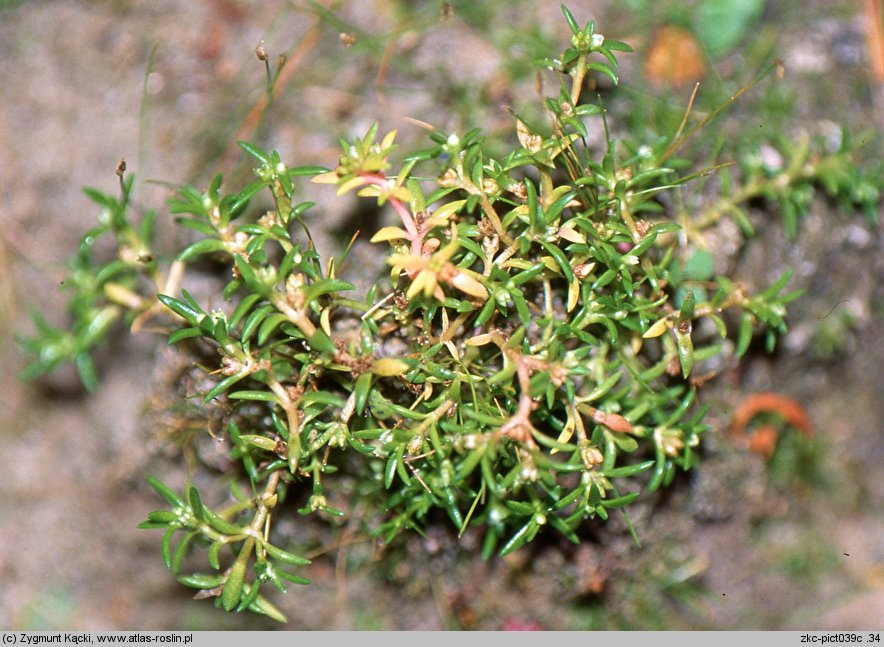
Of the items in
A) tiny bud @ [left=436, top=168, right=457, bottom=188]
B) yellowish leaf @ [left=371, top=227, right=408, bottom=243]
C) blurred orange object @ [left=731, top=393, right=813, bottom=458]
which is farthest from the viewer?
blurred orange object @ [left=731, top=393, right=813, bottom=458]

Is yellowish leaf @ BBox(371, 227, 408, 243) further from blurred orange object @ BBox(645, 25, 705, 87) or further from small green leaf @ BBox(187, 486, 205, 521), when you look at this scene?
blurred orange object @ BBox(645, 25, 705, 87)


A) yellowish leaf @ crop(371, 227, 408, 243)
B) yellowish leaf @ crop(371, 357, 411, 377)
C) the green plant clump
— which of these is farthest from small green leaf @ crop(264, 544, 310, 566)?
yellowish leaf @ crop(371, 227, 408, 243)

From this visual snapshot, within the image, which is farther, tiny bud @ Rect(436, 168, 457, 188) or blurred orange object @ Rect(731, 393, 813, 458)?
blurred orange object @ Rect(731, 393, 813, 458)

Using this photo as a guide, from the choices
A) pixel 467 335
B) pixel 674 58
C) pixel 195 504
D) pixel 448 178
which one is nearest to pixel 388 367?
pixel 467 335

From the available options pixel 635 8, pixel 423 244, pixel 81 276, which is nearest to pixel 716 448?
pixel 423 244

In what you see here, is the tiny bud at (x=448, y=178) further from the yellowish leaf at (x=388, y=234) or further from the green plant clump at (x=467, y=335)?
the yellowish leaf at (x=388, y=234)

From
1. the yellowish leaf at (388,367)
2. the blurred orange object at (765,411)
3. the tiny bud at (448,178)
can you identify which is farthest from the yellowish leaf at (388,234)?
the blurred orange object at (765,411)

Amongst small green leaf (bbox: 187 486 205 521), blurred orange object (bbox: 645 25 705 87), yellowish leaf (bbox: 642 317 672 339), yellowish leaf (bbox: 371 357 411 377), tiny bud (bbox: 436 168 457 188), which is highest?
blurred orange object (bbox: 645 25 705 87)
